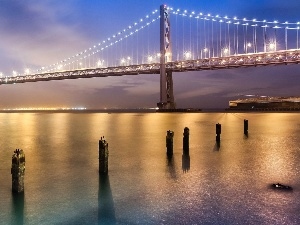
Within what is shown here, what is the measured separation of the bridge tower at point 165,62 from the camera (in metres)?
62.9

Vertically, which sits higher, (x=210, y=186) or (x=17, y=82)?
(x=17, y=82)

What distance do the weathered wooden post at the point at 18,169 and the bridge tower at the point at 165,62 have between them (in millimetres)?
54842

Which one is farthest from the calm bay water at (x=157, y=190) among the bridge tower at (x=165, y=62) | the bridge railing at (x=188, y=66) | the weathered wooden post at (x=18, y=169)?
the bridge tower at (x=165, y=62)

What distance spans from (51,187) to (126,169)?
8.95ft

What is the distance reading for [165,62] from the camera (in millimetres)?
65438

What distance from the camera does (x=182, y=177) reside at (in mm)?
9172

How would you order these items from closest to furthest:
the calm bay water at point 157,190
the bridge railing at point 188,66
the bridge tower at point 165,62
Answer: the calm bay water at point 157,190, the bridge railing at point 188,66, the bridge tower at point 165,62

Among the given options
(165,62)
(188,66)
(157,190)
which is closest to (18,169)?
A: (157,190)

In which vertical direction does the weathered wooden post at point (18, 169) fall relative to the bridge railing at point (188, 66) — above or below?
below

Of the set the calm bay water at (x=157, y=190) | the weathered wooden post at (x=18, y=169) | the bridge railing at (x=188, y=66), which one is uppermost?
the bridge railing at (x=188, y=66)

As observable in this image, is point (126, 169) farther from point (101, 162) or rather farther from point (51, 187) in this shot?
point (51, 187)

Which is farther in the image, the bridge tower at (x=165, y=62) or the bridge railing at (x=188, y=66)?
the bridge tower at (x=165, y=62)

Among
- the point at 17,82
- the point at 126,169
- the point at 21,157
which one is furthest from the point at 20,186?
the point at 17,82

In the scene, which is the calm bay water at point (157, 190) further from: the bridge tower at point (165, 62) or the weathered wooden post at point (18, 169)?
the bridge tower at point (165, 62)
